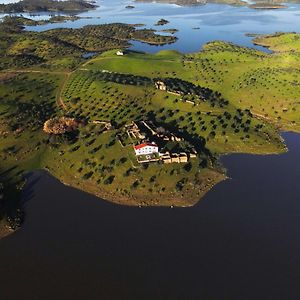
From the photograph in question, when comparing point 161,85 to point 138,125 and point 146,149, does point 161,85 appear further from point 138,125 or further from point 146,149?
point 146,149

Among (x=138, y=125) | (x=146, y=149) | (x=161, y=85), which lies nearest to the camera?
(x=146, y=149)

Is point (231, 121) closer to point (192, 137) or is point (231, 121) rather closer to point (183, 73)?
point (192, 137)

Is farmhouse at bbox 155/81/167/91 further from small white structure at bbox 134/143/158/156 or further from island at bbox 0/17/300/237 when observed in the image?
small white structure at bbox 134/143/158/156

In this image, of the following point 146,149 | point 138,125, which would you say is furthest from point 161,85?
point 146,149

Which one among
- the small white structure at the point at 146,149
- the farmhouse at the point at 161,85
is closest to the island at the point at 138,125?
the small white structure at the point at 146,149

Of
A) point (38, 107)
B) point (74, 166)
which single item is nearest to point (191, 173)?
point (74, 166)

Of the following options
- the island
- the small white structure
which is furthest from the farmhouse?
the small white structure
